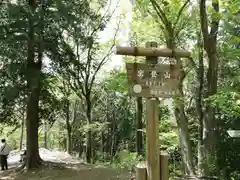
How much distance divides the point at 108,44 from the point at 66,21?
22.2ft

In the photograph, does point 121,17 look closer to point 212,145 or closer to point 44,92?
point 44,92

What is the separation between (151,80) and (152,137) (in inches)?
31.1

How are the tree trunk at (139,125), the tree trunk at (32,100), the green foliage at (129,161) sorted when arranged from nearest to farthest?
the tree trunk at (32,100), the green foliage at (129,161), the tree trunk at (139,125)

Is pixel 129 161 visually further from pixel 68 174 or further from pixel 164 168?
pixel 164 168

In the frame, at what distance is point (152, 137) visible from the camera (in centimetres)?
432

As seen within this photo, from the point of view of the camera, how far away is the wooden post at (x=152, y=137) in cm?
425

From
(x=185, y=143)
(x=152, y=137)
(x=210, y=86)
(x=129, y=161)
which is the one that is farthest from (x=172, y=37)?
(x=152, y=137)

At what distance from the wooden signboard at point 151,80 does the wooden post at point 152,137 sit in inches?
4.5

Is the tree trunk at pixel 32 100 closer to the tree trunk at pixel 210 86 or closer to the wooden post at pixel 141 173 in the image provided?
the tree trunk at pixel 210 86

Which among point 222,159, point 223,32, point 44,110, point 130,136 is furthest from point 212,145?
point 130,136

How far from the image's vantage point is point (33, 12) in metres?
10.1

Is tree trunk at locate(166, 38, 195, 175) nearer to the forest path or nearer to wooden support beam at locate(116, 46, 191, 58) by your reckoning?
the forest path

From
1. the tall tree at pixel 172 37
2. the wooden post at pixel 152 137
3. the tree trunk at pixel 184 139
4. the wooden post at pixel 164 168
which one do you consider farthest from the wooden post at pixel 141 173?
the tree trunk at pixel 184 139

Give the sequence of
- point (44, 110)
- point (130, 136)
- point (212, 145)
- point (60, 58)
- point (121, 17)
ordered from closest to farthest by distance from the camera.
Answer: point (212, 145), point (60, 58), point (44, 110), point (121, 17), point (130, 136)
